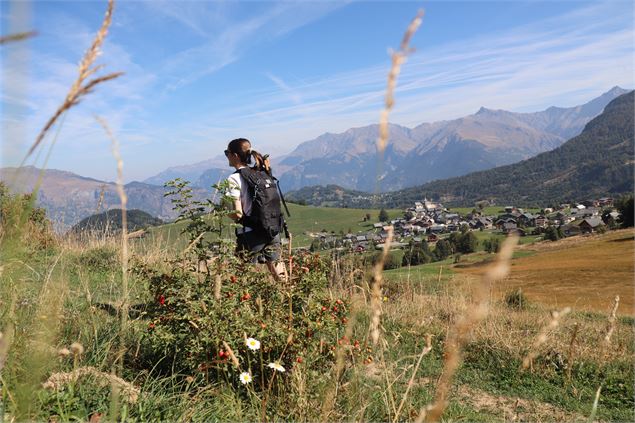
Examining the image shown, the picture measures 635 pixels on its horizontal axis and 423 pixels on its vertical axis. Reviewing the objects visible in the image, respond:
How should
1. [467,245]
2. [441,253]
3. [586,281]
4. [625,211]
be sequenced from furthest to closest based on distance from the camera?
1. [467,245]
2. [625,211]
3. [441,253]
4. [586,281]

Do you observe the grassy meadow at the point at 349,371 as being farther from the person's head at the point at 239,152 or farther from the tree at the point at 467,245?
the tree at the point at 467,245

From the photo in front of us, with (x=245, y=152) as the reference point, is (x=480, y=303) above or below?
below

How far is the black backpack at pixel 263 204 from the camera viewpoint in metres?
5.71

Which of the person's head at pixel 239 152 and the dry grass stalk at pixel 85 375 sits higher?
the person's head at pixel 239 152

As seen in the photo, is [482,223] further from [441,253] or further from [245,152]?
[245,152]

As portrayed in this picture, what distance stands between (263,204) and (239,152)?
32.8 inches

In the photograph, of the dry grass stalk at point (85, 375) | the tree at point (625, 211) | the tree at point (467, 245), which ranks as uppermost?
the dry grass stalk at point (85, 375)

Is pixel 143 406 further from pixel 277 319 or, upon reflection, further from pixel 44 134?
pixel 44 134

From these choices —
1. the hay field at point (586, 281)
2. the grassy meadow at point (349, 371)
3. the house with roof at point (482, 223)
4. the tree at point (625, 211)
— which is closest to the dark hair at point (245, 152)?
the grassy meadow at point (349, 371)

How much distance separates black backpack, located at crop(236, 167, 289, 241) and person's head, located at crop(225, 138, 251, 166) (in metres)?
0.24

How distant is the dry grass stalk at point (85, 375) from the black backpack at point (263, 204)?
304cm

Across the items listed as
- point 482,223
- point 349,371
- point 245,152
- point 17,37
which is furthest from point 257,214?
point 482,223

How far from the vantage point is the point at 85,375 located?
2830 millimetres

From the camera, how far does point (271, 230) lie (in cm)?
574
